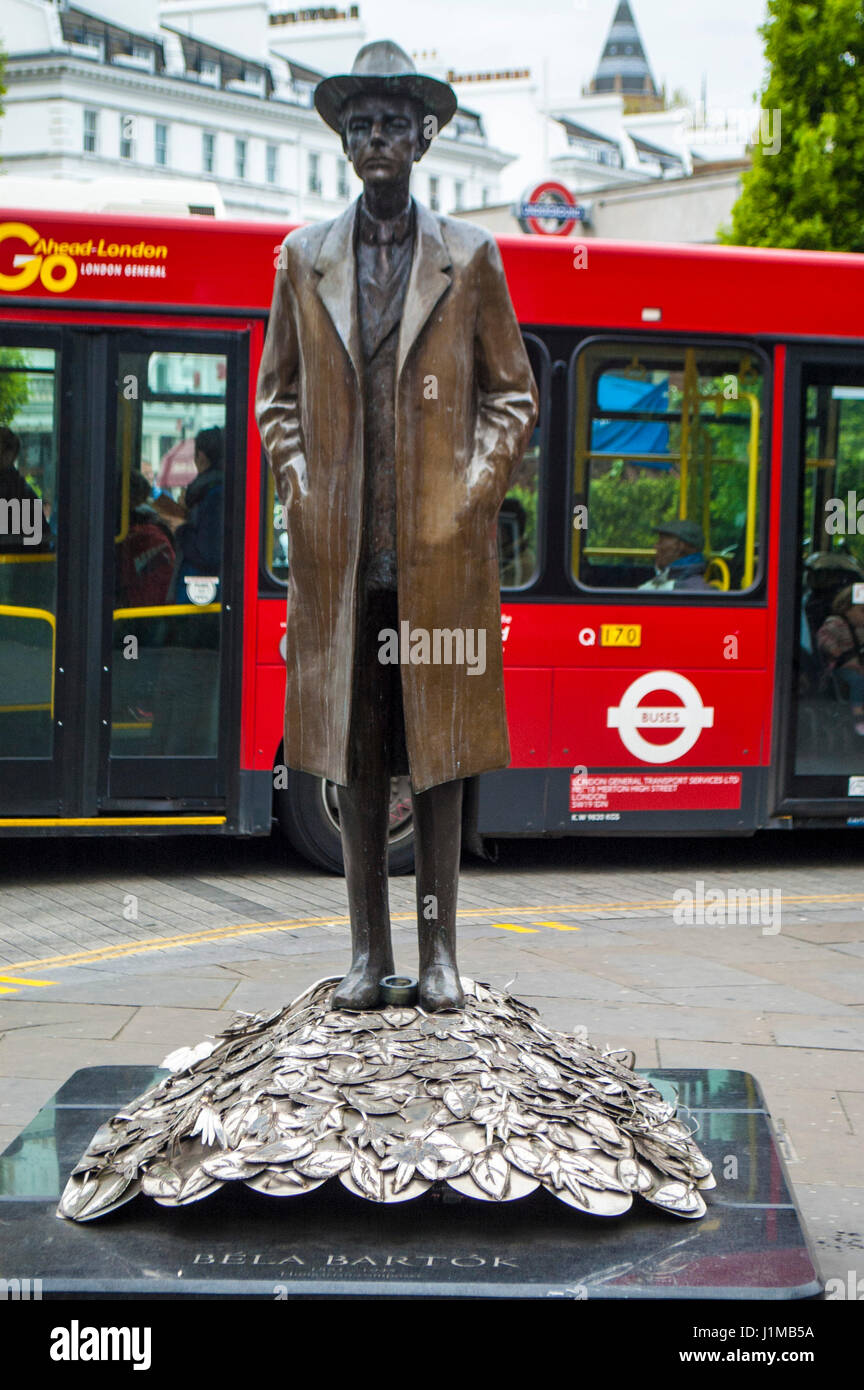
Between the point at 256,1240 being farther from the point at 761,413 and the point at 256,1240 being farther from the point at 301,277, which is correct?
the point at 761,413

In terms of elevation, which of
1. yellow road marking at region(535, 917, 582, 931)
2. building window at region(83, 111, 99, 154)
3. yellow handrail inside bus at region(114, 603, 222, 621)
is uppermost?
building window at region(83, 111, 99, 154)

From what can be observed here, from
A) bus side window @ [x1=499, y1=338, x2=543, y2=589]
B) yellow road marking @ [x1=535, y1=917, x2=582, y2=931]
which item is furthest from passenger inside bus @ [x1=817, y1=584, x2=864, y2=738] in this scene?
yellow road marking @ [x1=535, y1=917, x2=582, y2=931]

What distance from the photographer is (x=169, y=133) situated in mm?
70062

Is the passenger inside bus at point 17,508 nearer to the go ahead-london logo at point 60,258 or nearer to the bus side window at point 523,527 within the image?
the go ahead-london logo at point 60,258

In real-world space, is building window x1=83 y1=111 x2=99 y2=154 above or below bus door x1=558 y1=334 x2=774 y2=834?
above

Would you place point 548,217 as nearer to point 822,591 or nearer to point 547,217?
point 547,217

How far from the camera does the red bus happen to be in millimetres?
8828

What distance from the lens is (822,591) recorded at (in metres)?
9.70

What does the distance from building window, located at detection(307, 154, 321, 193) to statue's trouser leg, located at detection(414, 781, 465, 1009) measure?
7340 centimetres

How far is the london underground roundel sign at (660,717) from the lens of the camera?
9391 mm

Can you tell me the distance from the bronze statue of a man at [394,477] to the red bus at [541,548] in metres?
4.76

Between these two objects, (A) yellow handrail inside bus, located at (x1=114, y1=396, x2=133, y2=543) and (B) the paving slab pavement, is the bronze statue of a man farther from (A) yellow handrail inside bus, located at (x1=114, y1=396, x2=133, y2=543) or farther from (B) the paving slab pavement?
(A) yellow handrail inside bus, located at (x1=114, y1=396, x2=133, y2=543)

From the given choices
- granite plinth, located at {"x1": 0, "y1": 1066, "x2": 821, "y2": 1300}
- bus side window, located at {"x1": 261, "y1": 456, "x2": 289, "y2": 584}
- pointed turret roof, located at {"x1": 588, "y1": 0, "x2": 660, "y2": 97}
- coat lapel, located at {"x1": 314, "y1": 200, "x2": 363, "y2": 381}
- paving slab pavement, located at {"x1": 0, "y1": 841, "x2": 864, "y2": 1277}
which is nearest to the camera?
granite plinth, located at {"x1": 0, "y1": 1066, "x2": 821, "y2": 1300}
